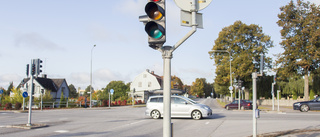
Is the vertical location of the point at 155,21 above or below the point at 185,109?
above

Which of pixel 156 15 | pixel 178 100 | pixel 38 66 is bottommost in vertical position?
pixel 178 100

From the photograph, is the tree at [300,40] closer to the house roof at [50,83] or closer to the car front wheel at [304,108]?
the car front wheel at [304,108]

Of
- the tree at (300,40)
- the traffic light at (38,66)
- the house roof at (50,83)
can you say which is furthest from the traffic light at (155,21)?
the house roof at (50,83)

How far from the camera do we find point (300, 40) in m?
36.1

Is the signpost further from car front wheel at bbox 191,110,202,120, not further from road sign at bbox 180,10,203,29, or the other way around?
car front wheel at bbox 191,110,202,120

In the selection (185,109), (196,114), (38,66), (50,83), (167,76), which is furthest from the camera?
(50,83)

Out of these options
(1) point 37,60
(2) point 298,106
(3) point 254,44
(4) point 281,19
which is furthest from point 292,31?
(1) point 37,60

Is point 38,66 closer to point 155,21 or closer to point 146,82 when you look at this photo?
point 155,21

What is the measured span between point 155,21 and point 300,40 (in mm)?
36324

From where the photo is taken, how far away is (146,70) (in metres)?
82.5

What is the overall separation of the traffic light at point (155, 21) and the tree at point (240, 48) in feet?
134

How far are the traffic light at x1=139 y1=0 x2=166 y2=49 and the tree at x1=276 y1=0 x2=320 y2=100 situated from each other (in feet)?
113

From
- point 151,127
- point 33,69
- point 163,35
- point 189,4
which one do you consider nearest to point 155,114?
point 151,127

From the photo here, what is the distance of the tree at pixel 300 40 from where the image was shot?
115ft
